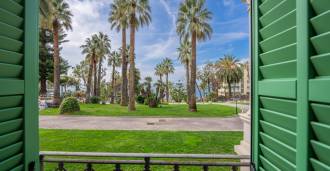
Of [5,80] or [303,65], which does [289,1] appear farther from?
[5,80]

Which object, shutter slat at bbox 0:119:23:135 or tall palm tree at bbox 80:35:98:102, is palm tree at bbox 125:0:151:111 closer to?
tall palm tree at bbox 80:35:98:102

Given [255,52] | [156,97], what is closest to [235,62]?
[156,97]

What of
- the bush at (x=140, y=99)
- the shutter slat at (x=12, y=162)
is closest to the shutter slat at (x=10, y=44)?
the shutter slat at (x=12, y=162)

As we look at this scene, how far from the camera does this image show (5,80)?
1.40 m

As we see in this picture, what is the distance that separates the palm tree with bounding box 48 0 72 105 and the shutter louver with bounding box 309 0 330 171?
2980cm

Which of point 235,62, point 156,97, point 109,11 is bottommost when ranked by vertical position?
point 156,97

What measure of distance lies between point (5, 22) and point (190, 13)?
89.1 feet

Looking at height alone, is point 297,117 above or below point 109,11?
below

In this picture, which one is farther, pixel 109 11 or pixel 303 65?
pixel 109 11

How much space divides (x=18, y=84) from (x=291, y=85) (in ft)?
4.74

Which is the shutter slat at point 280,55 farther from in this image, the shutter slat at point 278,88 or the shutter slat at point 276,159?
the shutter slat at point 276,159

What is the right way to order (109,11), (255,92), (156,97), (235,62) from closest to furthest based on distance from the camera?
1. (255,92)
2. (156,97)
3. (109,11)
4. (235,62)

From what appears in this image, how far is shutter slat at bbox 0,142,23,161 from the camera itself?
4.64ft

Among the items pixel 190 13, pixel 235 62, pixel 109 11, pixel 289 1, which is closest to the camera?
pixel 289 1
